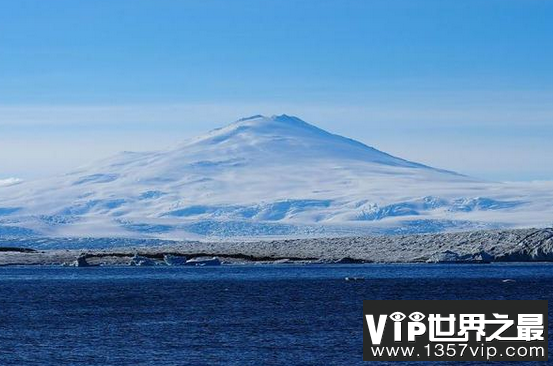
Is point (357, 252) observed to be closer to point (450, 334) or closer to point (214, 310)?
point (214, 310)

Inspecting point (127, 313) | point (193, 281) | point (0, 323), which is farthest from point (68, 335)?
point (193, 281)

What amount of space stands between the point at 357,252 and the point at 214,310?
6860cm

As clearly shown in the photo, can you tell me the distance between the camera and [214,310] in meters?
66.6

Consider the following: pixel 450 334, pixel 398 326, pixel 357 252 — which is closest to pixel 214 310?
pixel 398 326

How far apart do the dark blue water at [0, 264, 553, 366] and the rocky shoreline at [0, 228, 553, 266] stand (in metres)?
2.21

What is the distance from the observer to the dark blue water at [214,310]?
46688 mm

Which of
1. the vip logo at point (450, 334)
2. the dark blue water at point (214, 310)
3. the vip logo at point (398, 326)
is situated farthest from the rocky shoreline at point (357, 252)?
the vip logo at point (398, 326)

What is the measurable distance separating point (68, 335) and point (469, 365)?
19122 millimetres

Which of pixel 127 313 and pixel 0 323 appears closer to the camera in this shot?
pixel 0 323

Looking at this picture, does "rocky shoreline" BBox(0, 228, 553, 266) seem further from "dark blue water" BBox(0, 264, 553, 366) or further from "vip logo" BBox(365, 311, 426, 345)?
"vip logo" BBox(365, 311, 426, 345)

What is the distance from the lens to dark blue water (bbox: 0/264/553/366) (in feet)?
153

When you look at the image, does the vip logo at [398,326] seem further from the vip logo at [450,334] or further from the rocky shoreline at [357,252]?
the rocky shoreline at [357,252]

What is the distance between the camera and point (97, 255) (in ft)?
469

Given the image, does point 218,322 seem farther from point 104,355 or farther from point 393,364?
point 393,364
